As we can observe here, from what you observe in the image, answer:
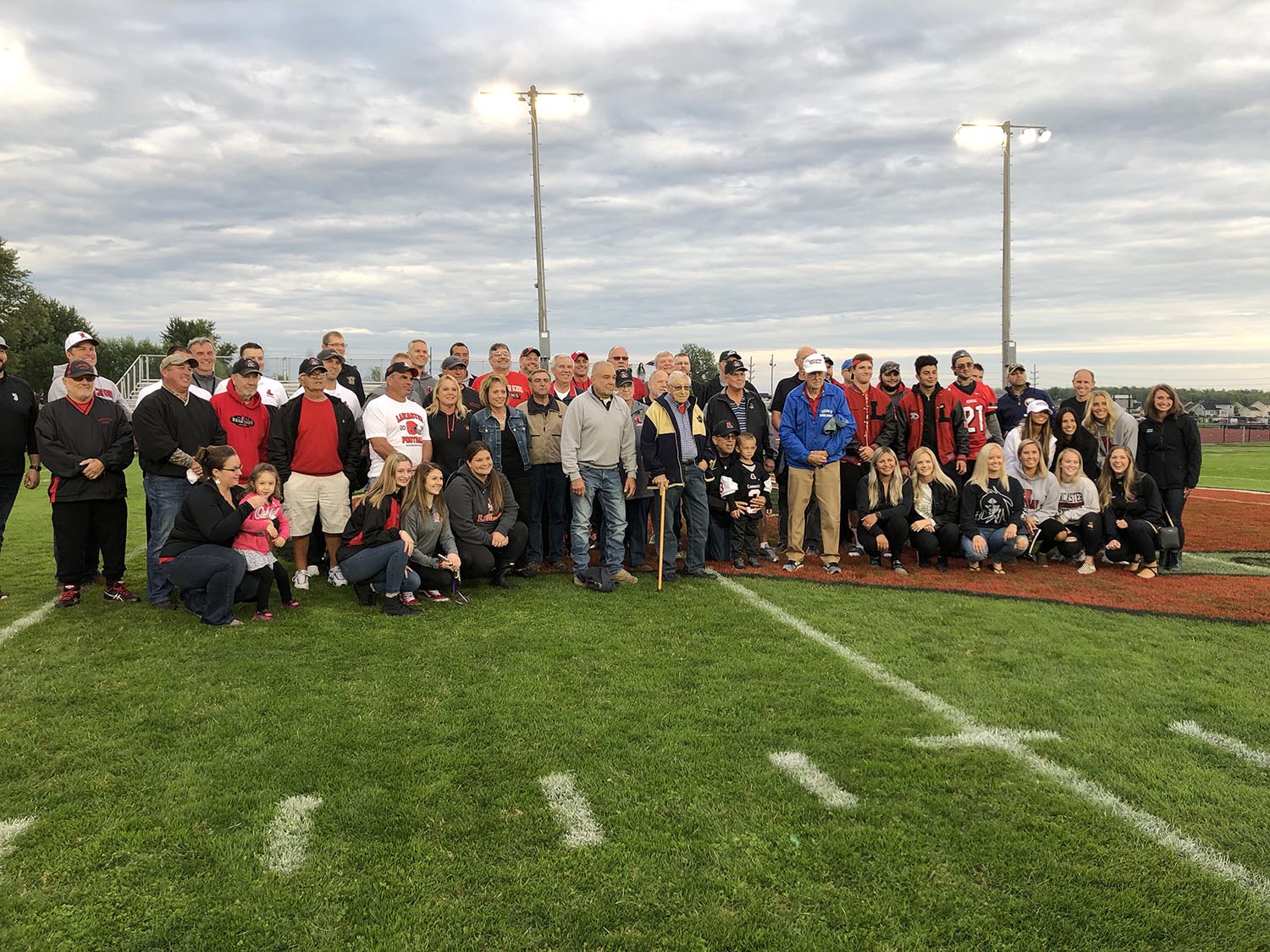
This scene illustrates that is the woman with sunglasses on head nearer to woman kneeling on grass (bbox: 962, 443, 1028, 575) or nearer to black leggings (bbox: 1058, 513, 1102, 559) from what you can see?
black leggings (bbox: 1058, 513, 1102, 559)

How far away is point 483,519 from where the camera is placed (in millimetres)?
7234

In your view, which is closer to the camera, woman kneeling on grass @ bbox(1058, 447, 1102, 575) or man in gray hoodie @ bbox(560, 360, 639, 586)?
man in gray hoodie @ bbox(560, 360, 639, 586)

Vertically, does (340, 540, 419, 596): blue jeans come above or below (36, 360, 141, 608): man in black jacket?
below

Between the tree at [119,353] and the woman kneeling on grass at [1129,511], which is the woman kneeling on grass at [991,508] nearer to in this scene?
the woman kneeling on grass at [1129,511]

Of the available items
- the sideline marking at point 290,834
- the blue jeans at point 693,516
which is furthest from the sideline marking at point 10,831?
the blue jeans at point 693,516

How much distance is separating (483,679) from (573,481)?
278 cm

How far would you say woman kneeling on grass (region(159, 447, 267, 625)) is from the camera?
19.1 feet

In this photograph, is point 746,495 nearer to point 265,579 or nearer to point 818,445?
point 818,445

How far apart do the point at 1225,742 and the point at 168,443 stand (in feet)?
23.0

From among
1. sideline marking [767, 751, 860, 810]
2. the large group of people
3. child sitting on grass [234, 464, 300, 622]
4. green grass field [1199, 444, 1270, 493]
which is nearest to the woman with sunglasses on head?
the large group of people

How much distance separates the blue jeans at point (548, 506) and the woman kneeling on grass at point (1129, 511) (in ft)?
18.0

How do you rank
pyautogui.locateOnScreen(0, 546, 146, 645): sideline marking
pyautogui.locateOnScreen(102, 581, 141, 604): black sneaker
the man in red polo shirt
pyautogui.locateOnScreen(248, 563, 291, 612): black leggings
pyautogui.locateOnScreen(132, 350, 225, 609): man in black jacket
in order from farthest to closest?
1. the man in red polo shirt
2. pyautogui.locateOnScreen(102, 581, 141, 604): black sneaker
3. pyautogui.locateOnScreen(132, 350, 225, 609): man in black jacket
4. pyautogui.locateOnScreen(248, 563, 291, 612): black leggings
5. pyautogui.locateOnScreen(0, 546, 146, 645): sideline marking

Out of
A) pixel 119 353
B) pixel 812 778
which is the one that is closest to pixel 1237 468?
pixel 812 778

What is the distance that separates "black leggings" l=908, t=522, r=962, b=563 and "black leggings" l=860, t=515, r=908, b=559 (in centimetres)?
15
